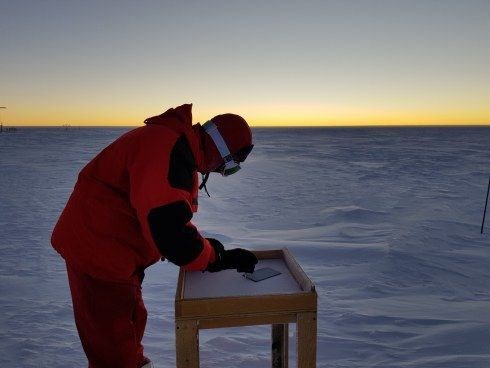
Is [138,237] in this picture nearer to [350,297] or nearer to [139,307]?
[139,307]

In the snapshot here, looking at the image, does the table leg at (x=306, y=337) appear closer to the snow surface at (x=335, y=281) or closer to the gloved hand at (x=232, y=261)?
the gloved hand at (x=232, y=261)

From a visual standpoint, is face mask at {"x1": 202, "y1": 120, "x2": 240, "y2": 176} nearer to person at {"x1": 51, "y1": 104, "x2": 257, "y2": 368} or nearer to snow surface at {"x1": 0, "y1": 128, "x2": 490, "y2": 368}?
person at {"x1": 51, "y1": 104, "x2": 257, "y2": 368}

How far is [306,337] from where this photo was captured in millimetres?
1691

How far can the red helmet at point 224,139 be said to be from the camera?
75.5 inches

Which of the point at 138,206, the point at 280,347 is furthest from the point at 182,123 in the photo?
the point at 280,347

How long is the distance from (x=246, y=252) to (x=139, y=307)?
0.68 metres

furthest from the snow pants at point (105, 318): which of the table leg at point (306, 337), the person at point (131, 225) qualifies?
the table leg at point (306, 337)

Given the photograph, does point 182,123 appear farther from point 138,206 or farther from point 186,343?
point 186,343

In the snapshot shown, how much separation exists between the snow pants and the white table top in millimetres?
327

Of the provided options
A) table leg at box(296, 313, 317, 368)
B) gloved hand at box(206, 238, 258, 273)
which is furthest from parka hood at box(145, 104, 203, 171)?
table leg at box(296, 313, 317, 368)

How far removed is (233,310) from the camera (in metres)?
1.65

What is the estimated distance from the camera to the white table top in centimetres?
174

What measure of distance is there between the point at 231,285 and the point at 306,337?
15.3 inches

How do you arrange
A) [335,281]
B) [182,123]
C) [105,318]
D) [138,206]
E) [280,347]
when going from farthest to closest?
[335,281] < [280,347] < [105,318] < [182,123] < [138,206]
